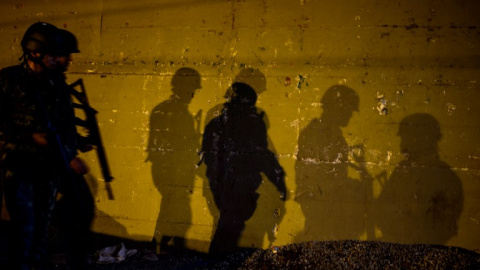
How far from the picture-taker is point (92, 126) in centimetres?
390

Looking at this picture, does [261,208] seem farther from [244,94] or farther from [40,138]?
[40,138]

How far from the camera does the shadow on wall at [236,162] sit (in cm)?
366

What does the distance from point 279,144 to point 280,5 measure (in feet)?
6.42

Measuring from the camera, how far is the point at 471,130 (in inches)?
131

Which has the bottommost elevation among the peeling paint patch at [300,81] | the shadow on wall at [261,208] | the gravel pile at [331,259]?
the gravel pile at [331,259]

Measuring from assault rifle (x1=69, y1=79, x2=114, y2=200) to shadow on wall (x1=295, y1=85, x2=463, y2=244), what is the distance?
2.86m

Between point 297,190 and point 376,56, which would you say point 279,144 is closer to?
point 297,190

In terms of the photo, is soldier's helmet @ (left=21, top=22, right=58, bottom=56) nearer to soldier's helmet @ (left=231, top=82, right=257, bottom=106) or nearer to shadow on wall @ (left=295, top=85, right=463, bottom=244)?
soldier's helmet @ (left=231, top=82, right=257, bottom=106)

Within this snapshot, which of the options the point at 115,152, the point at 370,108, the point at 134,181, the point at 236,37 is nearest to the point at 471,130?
the point at 370,108

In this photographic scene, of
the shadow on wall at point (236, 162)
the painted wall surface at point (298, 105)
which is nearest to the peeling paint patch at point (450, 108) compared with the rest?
the painted wall surface at point (298, 105)

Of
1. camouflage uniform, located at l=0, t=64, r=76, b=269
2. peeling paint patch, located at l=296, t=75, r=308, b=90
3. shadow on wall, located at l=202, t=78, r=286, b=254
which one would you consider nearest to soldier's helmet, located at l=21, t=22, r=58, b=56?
camouflage uniform, located at l=0, t=64, r=76, b=269

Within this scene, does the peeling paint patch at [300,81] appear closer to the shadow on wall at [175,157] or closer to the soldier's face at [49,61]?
the shadow on wall at [175,157]

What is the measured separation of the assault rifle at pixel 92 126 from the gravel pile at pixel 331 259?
4.12 feet

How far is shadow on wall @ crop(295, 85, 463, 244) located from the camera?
3.40 metres
